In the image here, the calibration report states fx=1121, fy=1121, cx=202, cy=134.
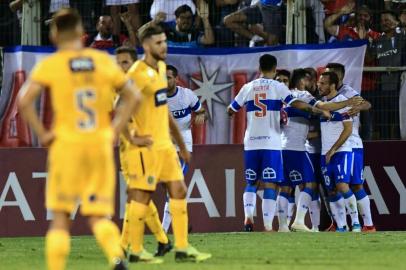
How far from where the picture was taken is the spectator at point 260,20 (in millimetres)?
17328

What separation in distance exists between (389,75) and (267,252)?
19.2 feet

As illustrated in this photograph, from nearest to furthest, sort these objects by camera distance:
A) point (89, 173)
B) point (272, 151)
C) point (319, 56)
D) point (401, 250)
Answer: point (89, 173)
point (401, 250)
point (272, 151)
point (319, 56)

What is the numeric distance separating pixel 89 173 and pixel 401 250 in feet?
16.2

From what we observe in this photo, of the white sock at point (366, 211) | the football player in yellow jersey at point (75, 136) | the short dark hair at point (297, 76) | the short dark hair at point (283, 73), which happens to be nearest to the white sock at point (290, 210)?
the white sock at point (366, 211)

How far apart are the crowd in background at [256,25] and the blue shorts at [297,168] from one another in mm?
1302

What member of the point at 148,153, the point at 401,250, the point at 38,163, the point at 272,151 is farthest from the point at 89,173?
the point at 38,163

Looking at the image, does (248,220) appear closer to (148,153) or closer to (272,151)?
(272,151)

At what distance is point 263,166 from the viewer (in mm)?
15805

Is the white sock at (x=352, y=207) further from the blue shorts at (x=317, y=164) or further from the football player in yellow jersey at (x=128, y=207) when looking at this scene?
the football player in yellow jersey at (x=128, y=207)

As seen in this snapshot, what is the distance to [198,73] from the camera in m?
17.2

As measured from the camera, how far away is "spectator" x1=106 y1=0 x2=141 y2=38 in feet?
58.1

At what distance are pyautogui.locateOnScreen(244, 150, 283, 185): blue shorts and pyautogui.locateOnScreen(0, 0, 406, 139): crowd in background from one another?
202 centimetres

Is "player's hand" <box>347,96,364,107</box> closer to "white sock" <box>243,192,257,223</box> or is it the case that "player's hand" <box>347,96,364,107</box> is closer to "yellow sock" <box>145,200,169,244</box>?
"white sock" <box>243,192,257,223</box>

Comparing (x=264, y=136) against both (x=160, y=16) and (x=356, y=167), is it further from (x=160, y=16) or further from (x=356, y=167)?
(x=160, y=16)
